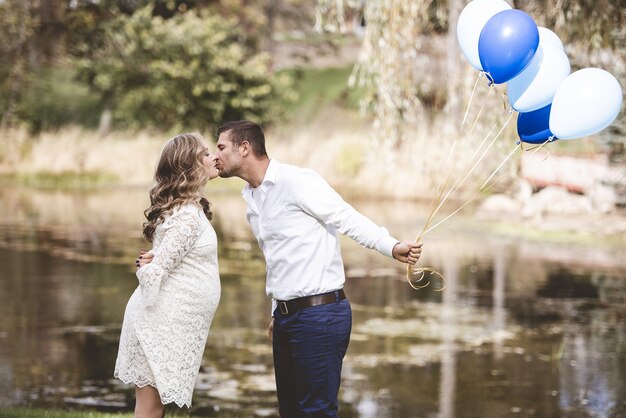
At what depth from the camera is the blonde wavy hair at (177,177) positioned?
15.2 feet

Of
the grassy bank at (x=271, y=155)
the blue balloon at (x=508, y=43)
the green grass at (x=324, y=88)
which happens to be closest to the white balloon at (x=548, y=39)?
the blue balloon at (x=508, y=43)

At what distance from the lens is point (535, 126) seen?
17.8ft

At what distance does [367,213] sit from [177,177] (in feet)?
54.9

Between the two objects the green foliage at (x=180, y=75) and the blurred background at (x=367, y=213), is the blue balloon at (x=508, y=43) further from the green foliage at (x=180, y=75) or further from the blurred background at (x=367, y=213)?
the green foliage at (x=180, y=75)

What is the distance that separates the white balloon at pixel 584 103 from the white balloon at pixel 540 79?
0.30ft

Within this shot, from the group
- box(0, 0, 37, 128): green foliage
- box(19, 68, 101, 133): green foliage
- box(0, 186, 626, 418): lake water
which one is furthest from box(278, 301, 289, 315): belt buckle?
box(19, 68, 101, 133): green foliage

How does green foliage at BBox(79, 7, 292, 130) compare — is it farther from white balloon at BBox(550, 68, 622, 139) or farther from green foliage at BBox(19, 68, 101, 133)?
white balloon at BBox(550, 68, 622, 139)

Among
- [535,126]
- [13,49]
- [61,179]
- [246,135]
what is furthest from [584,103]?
[13,49]

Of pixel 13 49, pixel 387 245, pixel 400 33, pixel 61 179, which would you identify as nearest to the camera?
pixel 387 245

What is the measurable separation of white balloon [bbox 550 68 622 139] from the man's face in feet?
5.54

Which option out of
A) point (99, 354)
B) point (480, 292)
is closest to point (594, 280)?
point (480, 292)

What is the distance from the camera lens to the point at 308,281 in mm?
4527

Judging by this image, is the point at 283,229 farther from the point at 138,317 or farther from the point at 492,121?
the point at 492,121

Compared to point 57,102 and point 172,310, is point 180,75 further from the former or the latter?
point 172,310
